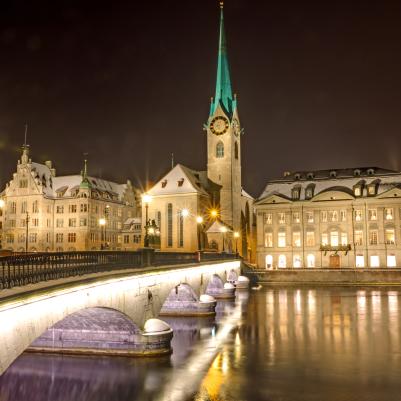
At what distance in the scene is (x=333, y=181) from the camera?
85.9m

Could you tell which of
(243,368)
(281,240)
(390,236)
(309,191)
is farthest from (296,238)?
(243,368)

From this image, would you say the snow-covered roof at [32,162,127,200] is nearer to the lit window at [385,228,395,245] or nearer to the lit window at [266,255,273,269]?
the lit window at [266,255,273,269]

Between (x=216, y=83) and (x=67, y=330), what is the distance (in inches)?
2800

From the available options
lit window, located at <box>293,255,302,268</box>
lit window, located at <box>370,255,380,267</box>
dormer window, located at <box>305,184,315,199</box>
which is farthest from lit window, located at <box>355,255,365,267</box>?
dormer window, located at <box>305,184,315,199</box>

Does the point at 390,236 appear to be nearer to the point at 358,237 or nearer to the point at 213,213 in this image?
the point at 358,237

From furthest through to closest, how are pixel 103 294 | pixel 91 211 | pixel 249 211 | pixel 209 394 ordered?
pixel 249 211, pixel 91 211, pixel 103 294, pixel 209 394

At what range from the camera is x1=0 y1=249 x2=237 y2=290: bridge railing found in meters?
15.9

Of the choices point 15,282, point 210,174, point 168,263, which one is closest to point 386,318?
point 168,263

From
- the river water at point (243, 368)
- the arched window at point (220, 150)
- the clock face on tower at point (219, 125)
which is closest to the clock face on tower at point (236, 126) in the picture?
the clock face on tower at point (219, 125)

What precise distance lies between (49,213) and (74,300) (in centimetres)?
7485

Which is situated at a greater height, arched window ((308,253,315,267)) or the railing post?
the railing post

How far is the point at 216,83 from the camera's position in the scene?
92.6 m

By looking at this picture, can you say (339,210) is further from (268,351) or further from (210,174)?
(268,351)

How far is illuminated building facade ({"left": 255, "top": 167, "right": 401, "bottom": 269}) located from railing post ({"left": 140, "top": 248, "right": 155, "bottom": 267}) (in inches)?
2197
